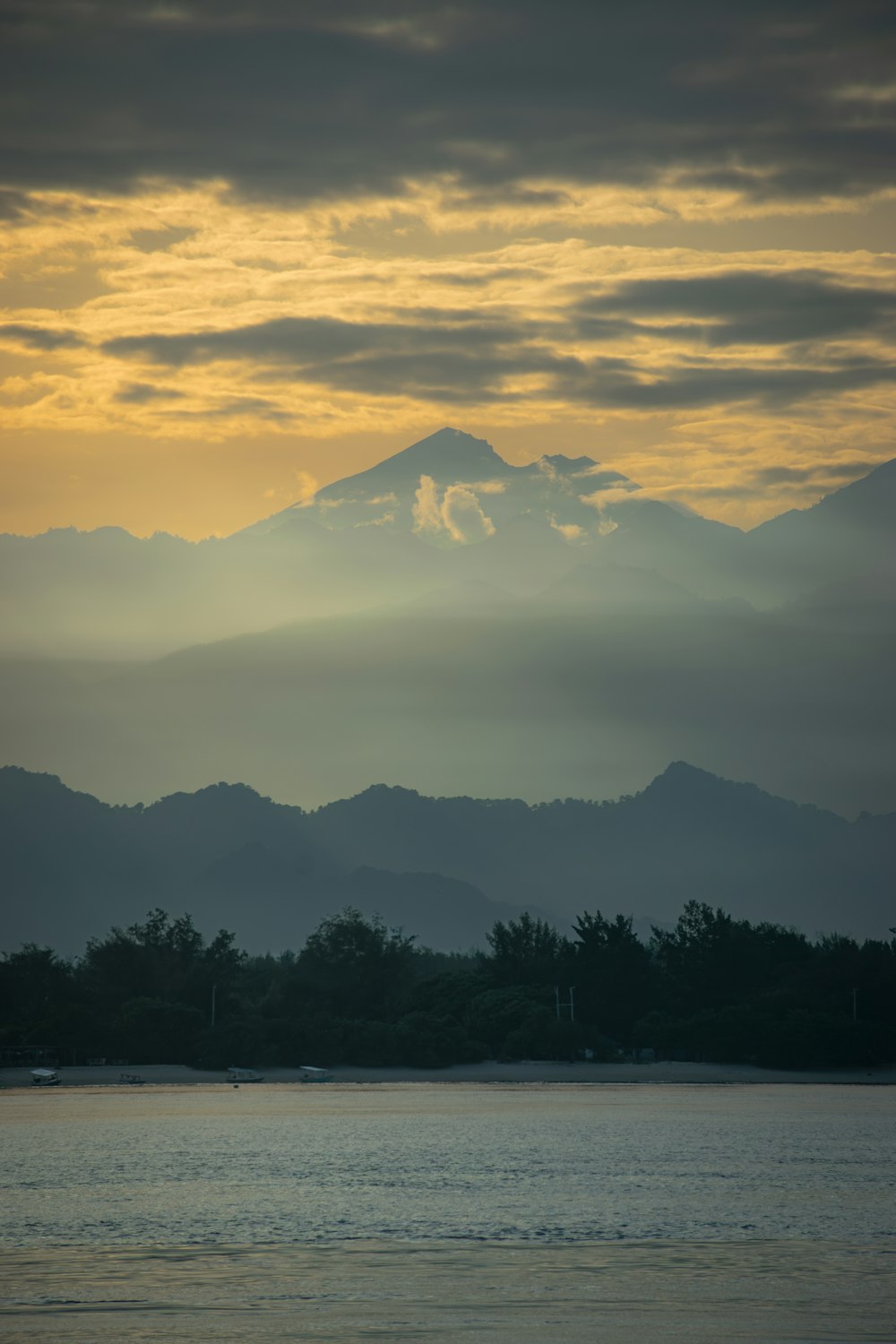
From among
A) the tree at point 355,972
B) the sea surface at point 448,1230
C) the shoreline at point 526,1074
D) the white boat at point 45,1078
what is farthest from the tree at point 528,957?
the sea surface at point 448,1230

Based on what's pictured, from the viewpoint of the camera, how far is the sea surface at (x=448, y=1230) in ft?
109

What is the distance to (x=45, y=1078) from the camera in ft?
496

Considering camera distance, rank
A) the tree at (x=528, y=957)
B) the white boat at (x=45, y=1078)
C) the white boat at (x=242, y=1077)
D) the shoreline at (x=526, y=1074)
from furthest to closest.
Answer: the tree at (x=528, y=957) < the white boat at (x=242, y=1077) < the shoreline at (x=526, y=1074) < the white boat at (x=45, y=1078)

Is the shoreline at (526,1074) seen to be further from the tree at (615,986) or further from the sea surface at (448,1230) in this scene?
the sea surface at (448,1230)

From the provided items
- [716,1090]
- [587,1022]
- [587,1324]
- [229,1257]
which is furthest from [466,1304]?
[587,1022]

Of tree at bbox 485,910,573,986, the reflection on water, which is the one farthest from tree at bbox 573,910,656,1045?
the reflection on water

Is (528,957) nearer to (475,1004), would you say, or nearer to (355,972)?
(475,1004)

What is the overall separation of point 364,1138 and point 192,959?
102 m

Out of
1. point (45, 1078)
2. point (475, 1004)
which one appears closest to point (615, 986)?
point (475, 1004)

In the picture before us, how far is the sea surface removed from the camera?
33.3 m

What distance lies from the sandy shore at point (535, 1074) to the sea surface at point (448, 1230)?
57087mm

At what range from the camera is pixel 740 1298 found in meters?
35.9

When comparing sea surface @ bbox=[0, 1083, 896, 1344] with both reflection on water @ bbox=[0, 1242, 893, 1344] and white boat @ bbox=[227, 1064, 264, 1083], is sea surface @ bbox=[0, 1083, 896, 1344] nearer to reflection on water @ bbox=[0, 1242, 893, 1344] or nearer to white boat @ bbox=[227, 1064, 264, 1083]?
reflection on water @ bbox=[0, 1242, 893, 1344]

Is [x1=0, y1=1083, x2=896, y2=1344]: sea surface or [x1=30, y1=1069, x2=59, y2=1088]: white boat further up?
Answer: [x1=30, y1=1069, x2=59, y2=1088]: white boat
